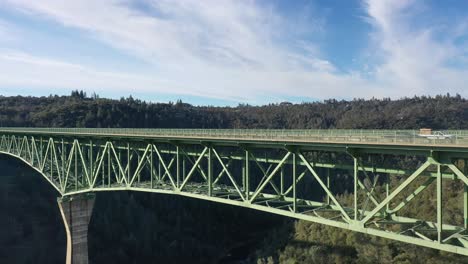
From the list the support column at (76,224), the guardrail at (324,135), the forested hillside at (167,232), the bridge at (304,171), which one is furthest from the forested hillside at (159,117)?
the guardrail at (324,135)

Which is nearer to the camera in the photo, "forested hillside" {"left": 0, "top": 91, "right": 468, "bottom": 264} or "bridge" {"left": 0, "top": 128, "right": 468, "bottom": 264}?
"bridge" {"left": 0, "top": 128, "right": 468, "bottom": 264}

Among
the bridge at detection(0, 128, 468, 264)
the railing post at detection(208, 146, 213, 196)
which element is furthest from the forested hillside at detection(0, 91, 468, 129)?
the railing post at detection(208, 146, 213, 196)

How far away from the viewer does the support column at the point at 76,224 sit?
135 feet

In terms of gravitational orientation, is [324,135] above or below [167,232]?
above

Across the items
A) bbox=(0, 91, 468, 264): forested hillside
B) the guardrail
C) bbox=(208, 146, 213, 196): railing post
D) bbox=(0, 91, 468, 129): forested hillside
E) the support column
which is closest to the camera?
the guardrail

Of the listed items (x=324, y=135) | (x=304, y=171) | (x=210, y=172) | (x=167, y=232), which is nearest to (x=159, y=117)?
(x=167, y=232)

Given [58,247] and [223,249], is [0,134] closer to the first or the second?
[58,247]

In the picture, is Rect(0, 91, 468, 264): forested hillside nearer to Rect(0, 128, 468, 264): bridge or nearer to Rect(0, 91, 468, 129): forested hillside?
Rect(0, 91, 468, 129): forested hillside

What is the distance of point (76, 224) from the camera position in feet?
139

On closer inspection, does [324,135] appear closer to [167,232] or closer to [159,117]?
[167,232]

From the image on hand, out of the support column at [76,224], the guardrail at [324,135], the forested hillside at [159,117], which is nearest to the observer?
the guardrail at [324,135]

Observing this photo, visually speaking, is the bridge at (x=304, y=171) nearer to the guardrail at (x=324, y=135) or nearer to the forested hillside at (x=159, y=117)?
the guardrail at (x=324, y=135)

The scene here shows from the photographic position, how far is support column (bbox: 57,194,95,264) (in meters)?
41.2

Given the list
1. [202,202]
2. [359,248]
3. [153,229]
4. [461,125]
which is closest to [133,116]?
[202,202]
